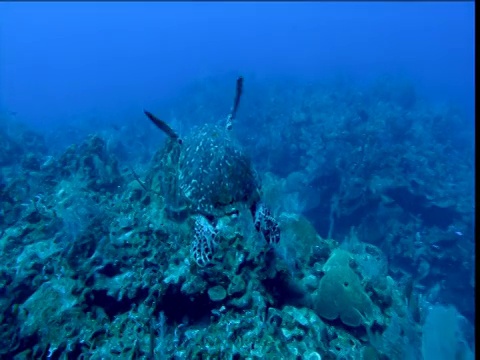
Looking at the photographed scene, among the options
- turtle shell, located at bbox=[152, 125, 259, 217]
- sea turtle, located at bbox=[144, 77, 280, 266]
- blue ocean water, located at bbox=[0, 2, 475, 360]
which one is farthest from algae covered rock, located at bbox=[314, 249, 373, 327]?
turtle shell, located at bbox=[152, 125, 259, 217]

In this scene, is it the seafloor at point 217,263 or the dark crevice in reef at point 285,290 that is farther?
the dark crevice in reef at point 285,290

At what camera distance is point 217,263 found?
5.40 metres

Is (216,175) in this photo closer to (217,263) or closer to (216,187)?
(216,187)

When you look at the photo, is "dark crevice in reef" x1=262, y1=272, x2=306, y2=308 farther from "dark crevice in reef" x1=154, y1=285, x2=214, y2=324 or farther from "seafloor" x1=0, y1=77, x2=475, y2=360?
"dark crevice in reef" x1=154, y1=285, x2=214, y2=324

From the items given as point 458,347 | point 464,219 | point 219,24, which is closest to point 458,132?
point 464,219

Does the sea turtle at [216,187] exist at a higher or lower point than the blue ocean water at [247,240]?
higher

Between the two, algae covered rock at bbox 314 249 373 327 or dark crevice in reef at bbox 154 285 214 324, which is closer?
dark crevice in reef at bbox 154 285 214 324

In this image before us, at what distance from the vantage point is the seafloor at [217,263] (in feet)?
15.5

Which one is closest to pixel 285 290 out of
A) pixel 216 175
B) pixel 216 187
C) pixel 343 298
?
pixel 343 298

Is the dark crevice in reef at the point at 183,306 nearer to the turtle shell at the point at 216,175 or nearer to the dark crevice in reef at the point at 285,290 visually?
the dark crevice in reef at the point at 285,290

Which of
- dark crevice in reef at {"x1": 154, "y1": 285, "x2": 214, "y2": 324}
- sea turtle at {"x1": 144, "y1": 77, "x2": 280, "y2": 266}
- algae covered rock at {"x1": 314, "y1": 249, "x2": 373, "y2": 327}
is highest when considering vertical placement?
sea turtle at {"x1": 144, "y1": 77, "x2": 280, "y2": 266}

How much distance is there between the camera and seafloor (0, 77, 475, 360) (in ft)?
15.5

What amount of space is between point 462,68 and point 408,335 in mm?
95048

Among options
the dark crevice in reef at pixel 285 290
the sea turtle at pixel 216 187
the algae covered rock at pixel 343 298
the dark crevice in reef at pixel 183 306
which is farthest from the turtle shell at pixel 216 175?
the algae covered rock at pixel 343 298
